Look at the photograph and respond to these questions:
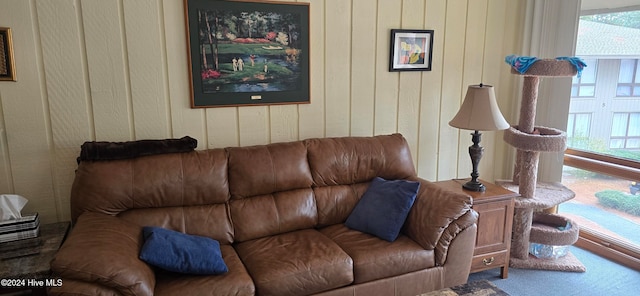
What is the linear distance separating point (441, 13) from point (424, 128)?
920mm

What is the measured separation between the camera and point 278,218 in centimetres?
262

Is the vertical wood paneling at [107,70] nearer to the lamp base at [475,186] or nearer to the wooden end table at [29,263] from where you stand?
the wooden end table at [29,263]

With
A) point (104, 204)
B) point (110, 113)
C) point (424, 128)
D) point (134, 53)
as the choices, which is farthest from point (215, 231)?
point (424, 128)

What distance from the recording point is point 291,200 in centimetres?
269

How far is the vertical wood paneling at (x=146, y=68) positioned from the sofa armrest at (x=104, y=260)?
786mm

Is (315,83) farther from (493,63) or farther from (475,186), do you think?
(493,63)

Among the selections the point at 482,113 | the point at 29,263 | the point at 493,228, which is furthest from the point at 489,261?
the point at 29,263

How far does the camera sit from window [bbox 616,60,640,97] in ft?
10.1

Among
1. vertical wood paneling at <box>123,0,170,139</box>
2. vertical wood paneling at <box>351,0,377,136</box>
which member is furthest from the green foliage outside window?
vertical wood paneling at <box>123,0,170,139</box>

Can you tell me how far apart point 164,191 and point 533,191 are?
2521mm

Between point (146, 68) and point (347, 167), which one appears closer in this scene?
point (146, 68)

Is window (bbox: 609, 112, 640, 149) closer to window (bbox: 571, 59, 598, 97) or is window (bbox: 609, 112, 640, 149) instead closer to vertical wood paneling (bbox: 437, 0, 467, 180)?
window (bbox: 571, 59, 598, 97)

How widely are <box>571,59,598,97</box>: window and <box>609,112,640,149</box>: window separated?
0.26 m

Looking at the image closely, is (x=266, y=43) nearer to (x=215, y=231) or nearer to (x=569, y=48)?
(x=215, y=231)
